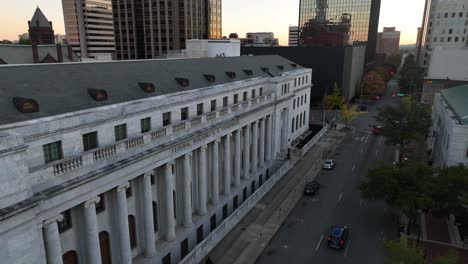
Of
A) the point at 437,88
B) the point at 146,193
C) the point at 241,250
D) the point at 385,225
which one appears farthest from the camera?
the point at 437,88

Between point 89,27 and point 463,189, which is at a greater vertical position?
point 89,27

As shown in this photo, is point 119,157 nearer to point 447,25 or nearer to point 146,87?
point 146,87

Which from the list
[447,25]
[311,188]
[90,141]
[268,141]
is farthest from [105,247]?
[447,25]

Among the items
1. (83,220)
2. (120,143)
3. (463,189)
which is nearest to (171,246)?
(83,220)

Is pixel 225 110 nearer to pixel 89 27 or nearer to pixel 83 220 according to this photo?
pixel 83 220

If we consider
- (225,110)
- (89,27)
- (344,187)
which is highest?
(89,27)

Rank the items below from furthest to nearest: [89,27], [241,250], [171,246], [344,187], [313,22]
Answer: [89,27] < [313,22] < [344,187] < [241,250] < [171,246]

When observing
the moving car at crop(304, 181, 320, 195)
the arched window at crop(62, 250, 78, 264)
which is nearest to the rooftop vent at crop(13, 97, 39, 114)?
the arched window at crop(62, 250, 78, 264)

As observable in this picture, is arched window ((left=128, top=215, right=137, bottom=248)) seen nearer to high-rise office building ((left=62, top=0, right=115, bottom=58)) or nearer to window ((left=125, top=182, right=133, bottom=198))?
window ((left=125, top=182, right=133, bottom=198))
